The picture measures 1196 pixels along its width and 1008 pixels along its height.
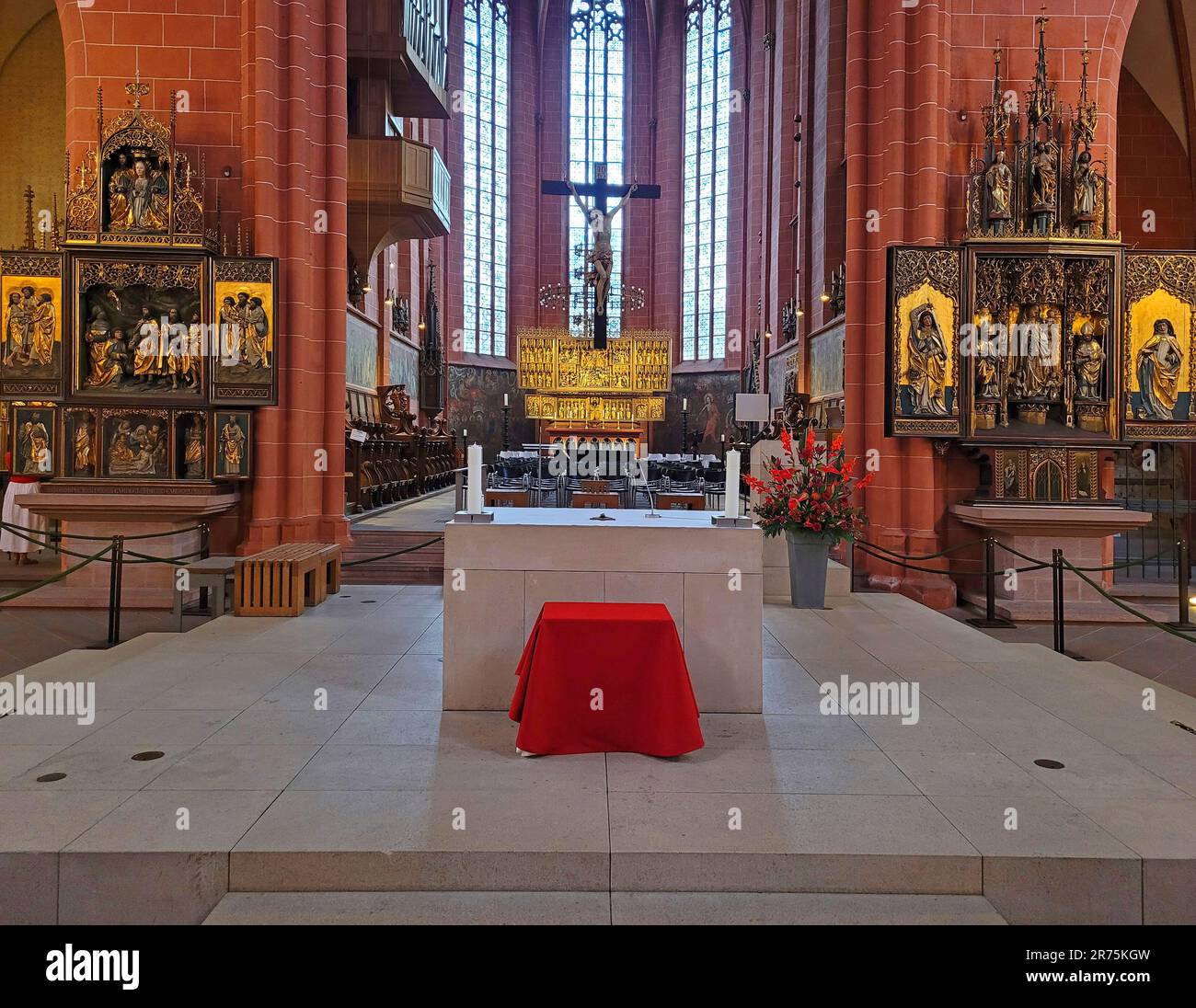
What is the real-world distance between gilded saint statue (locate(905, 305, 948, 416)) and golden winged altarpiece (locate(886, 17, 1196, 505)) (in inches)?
0.4

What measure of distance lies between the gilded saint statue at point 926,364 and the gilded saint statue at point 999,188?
4.33 ft

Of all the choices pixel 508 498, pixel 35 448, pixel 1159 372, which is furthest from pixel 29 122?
pixel 1159 372

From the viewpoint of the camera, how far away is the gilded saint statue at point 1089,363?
10.3 m

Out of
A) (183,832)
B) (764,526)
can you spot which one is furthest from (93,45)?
(183,832)

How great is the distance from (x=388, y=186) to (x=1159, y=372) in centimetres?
1207

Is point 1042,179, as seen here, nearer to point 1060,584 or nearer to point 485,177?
point 1060,584

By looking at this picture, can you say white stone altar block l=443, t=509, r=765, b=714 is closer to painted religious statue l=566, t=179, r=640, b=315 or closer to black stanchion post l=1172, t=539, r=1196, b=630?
black stanchion post l=1172, t=539, r=1196, b=630

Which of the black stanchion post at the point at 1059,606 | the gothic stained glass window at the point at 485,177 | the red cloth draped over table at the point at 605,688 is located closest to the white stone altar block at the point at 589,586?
the red cloth draped over table at the point at 605,688

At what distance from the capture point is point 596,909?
11.4ft

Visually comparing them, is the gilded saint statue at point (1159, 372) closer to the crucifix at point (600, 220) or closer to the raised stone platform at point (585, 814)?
the raised stone platform at point (585, 814)

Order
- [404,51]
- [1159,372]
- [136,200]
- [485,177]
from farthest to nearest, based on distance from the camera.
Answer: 1. [485,177]
2. [404,51]
3. [1159,372]
4. [136,200]

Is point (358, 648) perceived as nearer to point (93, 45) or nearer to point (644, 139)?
point (93, 45)

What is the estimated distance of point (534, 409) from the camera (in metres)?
26.6

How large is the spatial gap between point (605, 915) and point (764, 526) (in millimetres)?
6131
